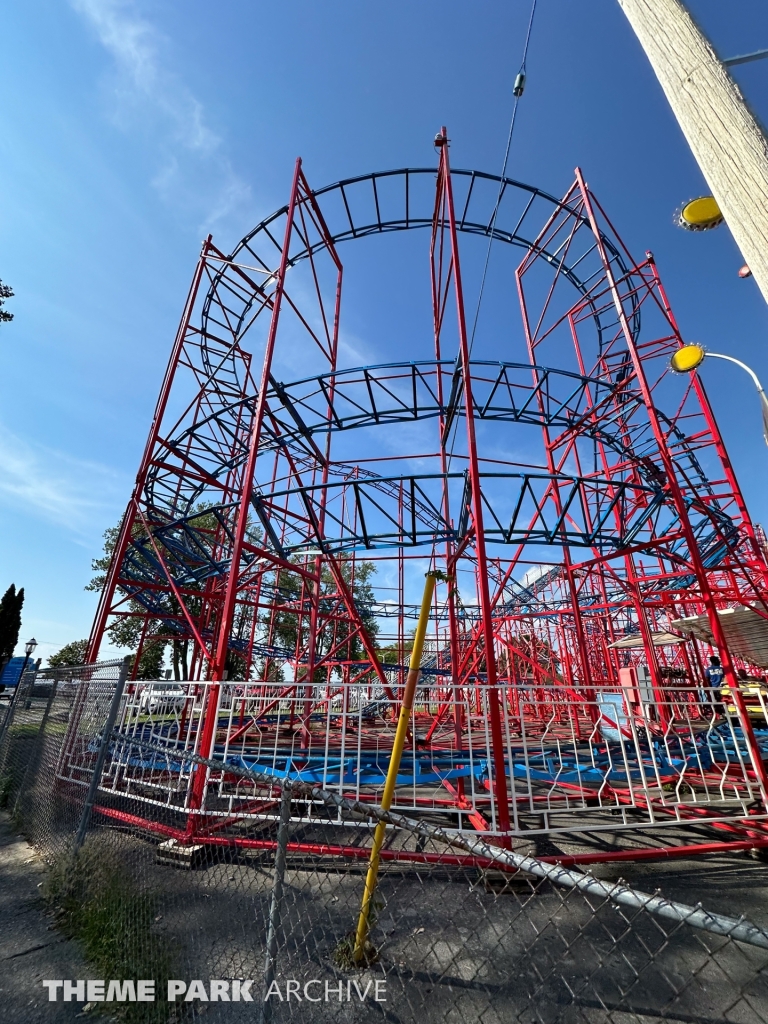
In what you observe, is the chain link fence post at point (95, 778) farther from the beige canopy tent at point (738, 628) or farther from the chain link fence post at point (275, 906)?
the beige canopy tent at point (738, 628)

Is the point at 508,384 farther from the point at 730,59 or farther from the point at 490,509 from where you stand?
the point at 730,59

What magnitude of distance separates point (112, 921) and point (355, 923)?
1922mm

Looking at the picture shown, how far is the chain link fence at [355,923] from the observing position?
2.54 meters

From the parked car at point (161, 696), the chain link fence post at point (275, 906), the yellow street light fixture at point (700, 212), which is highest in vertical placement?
the yellow street light fixture at point (700, 212)

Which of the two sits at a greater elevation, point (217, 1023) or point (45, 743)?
point (45, 743)

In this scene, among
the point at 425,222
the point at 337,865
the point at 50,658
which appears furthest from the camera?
A: the point at 50,658

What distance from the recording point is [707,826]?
5.62 meters

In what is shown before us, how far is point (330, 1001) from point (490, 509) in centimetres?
528

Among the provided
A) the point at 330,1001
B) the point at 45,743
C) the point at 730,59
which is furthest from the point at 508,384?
the point at 45,743

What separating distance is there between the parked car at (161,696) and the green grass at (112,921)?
1.62m

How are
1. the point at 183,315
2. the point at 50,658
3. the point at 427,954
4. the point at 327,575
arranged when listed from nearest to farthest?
the point at 427,954, the point at 183,315, the point at 327,575, the point at 50,658

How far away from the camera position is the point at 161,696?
5945 millimetres

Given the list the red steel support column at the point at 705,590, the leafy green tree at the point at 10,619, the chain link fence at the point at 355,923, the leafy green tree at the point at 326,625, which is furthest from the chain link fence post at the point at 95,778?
the leafy green tree at the point at 10,619

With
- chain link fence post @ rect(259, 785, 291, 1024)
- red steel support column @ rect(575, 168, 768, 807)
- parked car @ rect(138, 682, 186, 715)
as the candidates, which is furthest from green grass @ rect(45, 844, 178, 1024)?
red steel support column @ rect(575, 168, 768, 807)
